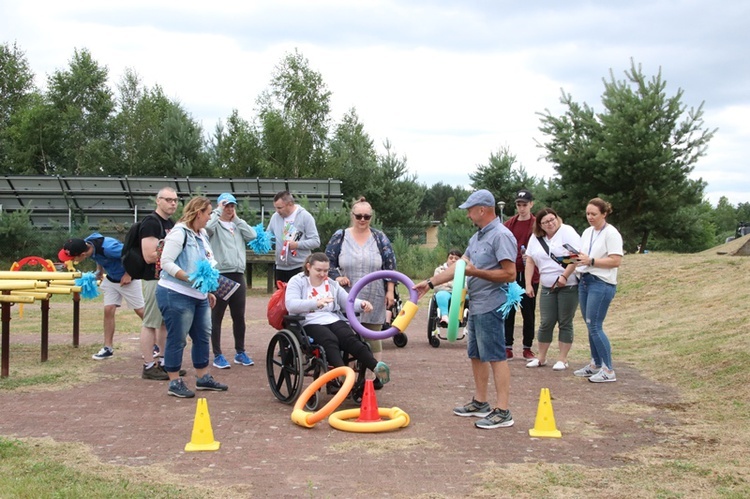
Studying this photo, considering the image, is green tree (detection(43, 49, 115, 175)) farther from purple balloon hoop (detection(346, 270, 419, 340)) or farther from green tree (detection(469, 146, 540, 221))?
purple balloon hoop (detection(346, 270, 419, 340))

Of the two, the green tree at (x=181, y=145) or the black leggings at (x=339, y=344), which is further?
the green tree at (x=181, y=145)

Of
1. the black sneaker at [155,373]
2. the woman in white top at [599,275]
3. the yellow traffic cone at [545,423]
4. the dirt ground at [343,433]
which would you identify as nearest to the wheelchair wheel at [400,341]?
the dirt ground at [343,433]

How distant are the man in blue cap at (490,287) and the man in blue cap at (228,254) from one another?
10.7 ft

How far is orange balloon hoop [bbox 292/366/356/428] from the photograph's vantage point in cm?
644

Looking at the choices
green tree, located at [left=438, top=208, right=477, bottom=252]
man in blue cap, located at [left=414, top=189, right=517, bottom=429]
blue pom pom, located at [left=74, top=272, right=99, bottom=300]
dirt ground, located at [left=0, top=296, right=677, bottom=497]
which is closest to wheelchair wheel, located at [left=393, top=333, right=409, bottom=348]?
dirt ground, located at [left=0, top=296, right=677, bottom=497]

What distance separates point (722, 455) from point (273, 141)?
41.7 meters

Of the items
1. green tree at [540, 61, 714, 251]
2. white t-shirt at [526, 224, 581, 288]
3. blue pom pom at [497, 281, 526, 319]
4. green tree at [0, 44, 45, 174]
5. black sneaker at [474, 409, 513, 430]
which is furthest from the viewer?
green tree at [0, 44, 45, 174]

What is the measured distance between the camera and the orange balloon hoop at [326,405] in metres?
6.44

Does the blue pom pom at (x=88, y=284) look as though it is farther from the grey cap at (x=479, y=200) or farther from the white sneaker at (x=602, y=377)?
the white sneaker at (x=602, y=377)

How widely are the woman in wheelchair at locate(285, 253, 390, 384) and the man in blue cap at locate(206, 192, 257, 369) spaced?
1.79 metres

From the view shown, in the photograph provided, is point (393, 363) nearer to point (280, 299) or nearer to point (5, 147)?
point (280, 299)

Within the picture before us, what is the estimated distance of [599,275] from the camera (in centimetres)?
825

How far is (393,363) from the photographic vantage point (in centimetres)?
992

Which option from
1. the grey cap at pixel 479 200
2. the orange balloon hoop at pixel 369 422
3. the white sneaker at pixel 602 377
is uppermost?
the grey cap at pixel 479 200
